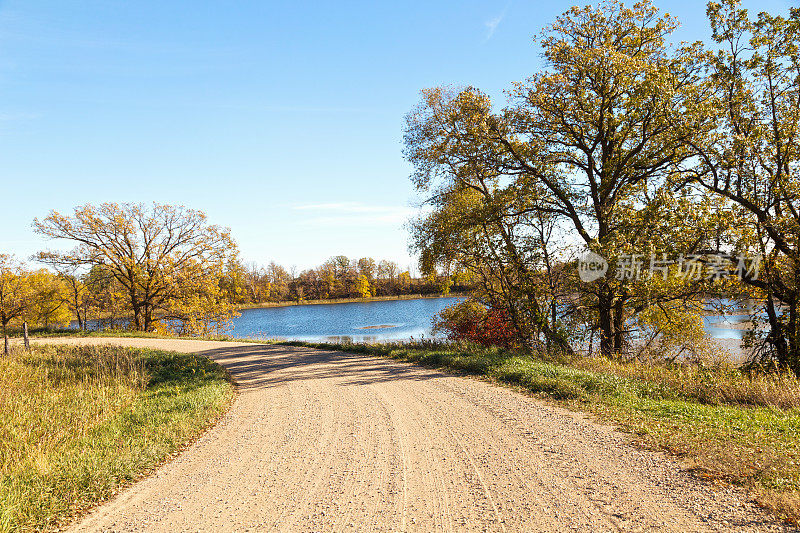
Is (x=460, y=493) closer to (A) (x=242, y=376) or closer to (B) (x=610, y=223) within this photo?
(A) (x=242, y=376)

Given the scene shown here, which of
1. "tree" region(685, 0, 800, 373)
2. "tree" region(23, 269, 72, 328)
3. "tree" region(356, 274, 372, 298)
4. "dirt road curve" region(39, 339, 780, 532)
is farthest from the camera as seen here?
"tree" region(356, 274, 372, 298)

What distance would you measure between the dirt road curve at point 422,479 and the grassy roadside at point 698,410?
36cm

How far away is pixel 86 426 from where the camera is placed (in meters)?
7.54

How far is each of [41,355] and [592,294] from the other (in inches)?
770

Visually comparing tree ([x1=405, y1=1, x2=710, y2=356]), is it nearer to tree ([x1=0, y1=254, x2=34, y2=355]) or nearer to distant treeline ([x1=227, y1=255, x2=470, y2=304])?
tree ([x1=0, y1=254, x2=34, y2=355])

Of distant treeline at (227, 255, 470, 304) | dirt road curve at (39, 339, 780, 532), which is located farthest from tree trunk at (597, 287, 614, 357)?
distant treeline at (227, 255, 470, 304)

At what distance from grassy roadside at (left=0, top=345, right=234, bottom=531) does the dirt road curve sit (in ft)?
1.24

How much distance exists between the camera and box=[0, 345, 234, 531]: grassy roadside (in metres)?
5.01

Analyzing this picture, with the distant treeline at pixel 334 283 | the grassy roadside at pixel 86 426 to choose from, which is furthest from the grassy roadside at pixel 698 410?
the distant treeline at pixel 334 283

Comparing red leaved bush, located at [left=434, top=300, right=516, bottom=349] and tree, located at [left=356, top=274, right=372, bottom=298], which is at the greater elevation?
tree, located at [left=356, top=274, right=372, bottom=298]

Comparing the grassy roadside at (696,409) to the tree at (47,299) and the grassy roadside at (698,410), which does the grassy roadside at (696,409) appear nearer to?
the grassy roadside at (698,410)

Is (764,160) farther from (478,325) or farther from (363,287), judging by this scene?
(363,287)

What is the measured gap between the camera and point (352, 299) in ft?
305

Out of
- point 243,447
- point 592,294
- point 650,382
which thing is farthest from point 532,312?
point 243,447
